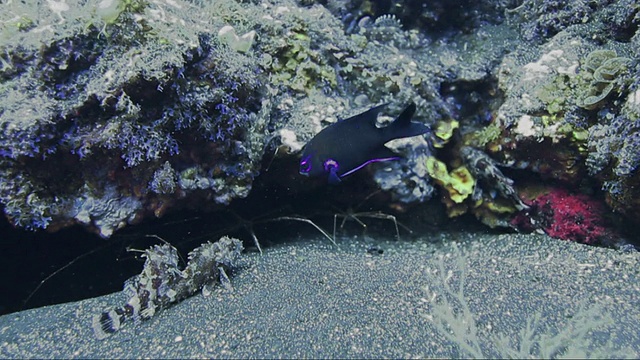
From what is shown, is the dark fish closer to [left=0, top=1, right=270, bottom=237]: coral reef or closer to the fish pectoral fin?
the fish pectoral fin

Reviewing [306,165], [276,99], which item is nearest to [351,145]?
[306,165]

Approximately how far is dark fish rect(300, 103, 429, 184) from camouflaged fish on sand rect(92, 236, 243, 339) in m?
0.95

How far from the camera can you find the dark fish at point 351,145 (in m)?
2.80

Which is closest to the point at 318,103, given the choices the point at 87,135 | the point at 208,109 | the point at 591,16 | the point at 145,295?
the point at 208,109

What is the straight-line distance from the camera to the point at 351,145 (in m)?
2.81

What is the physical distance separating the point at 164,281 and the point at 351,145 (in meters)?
1.58

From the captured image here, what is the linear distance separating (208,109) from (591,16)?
360 centimetres

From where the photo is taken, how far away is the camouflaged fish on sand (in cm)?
246

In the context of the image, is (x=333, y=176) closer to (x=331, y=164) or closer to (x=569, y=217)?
(x=331, y=164)

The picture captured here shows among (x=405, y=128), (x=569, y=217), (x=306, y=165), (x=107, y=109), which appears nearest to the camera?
(x=107, y=109)

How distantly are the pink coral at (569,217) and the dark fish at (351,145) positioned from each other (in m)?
1.69

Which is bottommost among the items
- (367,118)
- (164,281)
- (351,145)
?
(164,281)

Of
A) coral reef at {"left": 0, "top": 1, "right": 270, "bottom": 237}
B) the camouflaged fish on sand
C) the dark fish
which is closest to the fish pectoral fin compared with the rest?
the dark fish

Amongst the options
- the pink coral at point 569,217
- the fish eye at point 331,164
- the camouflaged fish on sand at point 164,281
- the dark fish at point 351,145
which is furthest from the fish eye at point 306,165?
the pink coral at point 569,217
